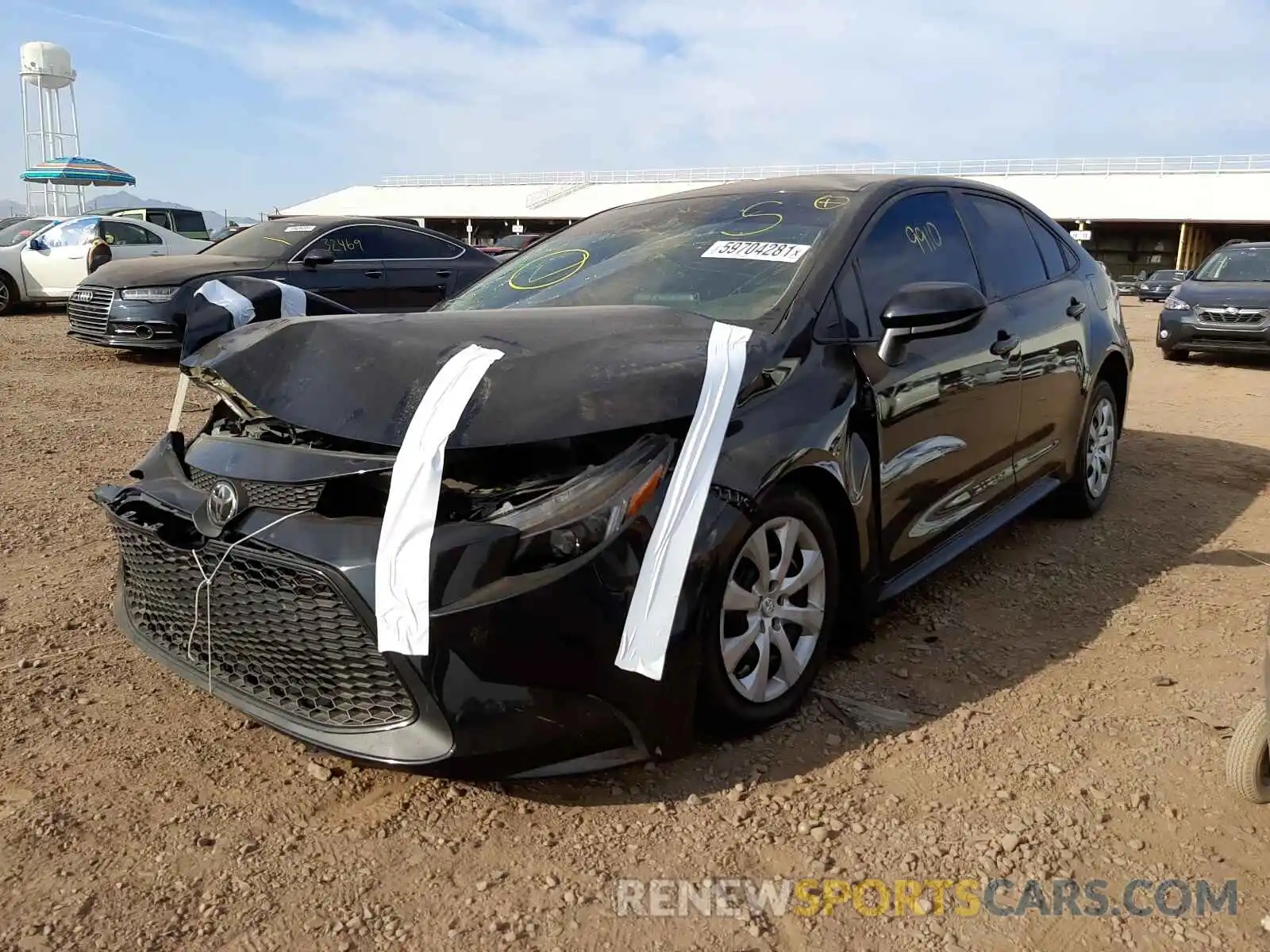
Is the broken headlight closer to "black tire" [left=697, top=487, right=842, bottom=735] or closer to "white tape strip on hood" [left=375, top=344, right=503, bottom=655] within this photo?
"white tape strip on hood" [left=375, top=344, right=503, bottom=655]

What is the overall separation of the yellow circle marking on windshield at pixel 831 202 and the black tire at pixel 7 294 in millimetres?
13173

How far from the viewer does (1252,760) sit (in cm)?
239

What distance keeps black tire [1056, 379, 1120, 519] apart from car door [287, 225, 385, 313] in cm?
627

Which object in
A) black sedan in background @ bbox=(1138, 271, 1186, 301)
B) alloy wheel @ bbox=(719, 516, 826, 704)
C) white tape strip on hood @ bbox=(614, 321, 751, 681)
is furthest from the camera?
black sedan in background @ bbox=(1138, 271, 1186, 301)

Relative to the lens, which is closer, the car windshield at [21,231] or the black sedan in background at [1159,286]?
the car windshield at [21,231]

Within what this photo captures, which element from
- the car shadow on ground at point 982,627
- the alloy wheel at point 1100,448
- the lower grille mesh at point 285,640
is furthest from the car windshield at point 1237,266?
the lower grille mesh at point 285,640

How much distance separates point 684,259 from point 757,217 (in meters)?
0.33

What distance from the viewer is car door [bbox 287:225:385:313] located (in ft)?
29.5

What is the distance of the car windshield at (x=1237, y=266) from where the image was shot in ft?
38.7

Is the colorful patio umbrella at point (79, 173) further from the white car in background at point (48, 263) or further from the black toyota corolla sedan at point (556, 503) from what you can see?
the black toyota corolla sedan at point (556, 503)

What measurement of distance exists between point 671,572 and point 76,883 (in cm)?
145

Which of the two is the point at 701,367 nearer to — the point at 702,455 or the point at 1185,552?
the point at 702,455

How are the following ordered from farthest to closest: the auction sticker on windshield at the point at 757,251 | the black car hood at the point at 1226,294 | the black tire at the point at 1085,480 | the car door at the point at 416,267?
1. the black car hood at the point at 1226,294
2. the car door at the point at 416,267
3. the black tire at the point at 1085,480
4. the auction sticker on windshield at the point at 757,251

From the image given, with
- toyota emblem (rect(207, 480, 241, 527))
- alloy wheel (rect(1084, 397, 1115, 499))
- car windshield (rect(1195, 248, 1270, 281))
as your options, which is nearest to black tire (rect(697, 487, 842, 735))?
toyota emblem (rect(207, 480, 241, 527))
